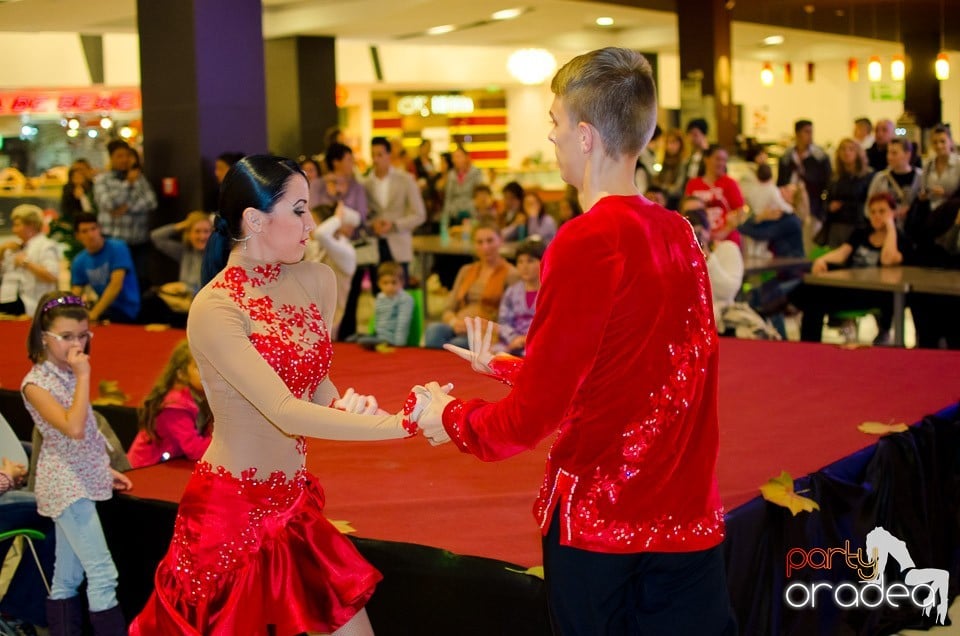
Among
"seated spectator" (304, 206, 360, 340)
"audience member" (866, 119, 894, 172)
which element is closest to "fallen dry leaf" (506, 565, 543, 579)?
"seated spectator" (304, 206, 360, 340)

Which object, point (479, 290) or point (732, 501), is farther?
point (479, 290)

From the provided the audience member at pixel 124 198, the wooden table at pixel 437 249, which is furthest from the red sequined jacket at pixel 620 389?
the audience member at pixel 124 198

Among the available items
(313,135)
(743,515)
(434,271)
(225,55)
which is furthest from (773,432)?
(313,135)

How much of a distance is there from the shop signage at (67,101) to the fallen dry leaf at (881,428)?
601 inches

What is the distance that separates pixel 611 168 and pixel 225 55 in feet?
23.3

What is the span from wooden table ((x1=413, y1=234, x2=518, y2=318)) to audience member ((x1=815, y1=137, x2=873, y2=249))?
7.76 ft

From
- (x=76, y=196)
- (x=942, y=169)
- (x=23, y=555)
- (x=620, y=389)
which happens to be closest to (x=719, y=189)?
(x=942, y=169)

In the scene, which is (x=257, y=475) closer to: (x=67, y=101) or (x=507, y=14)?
(x=507, y=14)

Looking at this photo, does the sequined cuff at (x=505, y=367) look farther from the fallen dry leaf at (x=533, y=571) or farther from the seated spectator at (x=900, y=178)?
the seated spectator at (x=900, y=178)

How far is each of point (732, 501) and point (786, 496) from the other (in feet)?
0.51

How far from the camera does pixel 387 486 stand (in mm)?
3660

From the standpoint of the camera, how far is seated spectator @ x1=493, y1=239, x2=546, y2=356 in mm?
5918

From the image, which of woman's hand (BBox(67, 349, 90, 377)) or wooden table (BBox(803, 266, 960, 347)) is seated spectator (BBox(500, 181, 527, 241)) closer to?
wooden table (BBox(803, 266, 960, 347))

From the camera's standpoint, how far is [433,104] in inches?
978
